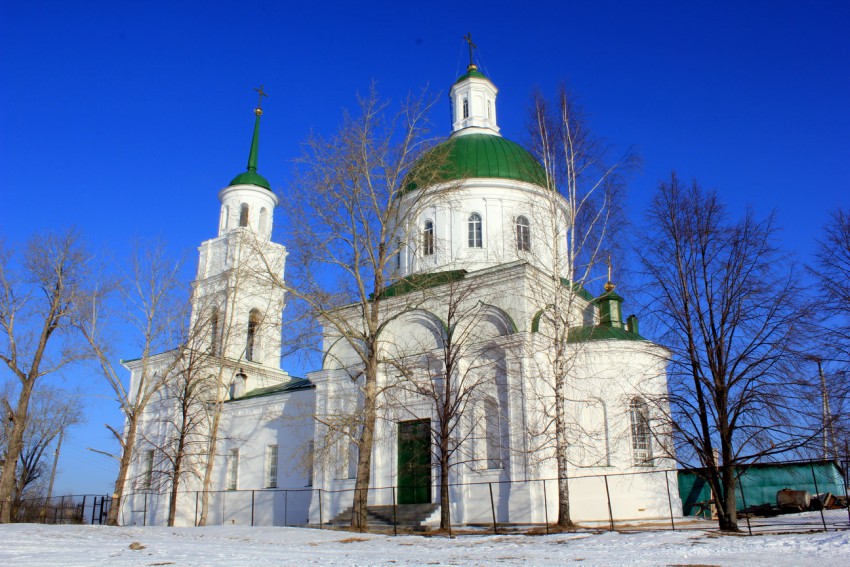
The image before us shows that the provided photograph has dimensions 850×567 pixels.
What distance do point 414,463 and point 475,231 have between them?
8.37 metres

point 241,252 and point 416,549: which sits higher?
point 241,252

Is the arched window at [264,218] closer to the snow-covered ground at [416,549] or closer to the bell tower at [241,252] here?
Result: the bell tower at [241,252]

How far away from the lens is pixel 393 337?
23016 millimetres

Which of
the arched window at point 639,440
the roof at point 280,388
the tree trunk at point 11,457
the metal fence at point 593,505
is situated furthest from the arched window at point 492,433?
the tree trunk at point 11,457

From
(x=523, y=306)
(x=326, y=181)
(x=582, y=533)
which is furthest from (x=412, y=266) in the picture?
(x=582, y=533)

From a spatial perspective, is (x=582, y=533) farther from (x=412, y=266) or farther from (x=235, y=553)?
(x=412, y=266)

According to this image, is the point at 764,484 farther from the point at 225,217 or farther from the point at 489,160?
the point at 225,217

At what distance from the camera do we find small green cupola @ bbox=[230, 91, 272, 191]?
31.9 m

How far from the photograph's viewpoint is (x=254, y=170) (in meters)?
33.2

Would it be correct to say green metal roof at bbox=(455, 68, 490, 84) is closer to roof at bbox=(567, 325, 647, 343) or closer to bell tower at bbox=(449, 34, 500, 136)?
bell tower at bbox=(449, 34, 500, 136)

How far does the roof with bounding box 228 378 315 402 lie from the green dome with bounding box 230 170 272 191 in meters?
8.96

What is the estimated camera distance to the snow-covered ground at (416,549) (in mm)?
9320

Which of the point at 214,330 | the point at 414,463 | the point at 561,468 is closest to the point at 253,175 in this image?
the point at 214,330

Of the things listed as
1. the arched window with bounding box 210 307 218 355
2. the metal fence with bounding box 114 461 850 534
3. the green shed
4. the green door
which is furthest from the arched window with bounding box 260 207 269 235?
the green shed
